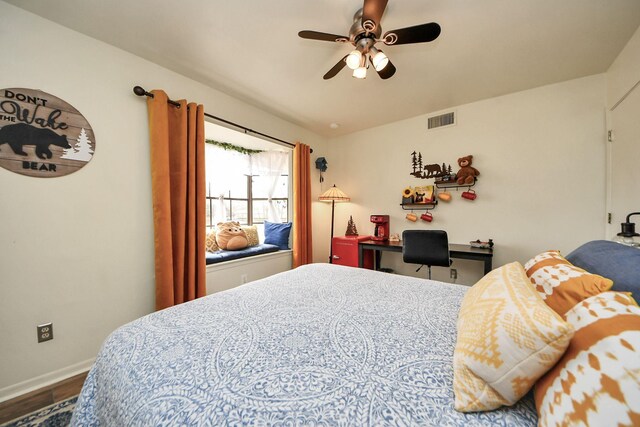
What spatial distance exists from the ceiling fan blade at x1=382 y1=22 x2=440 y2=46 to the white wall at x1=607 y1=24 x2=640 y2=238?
161cm

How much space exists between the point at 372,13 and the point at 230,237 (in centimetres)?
270

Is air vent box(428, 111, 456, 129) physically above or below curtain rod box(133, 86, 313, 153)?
above

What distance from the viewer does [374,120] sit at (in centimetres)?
328

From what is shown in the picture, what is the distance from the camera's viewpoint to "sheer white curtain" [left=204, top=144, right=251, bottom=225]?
3.39 metres

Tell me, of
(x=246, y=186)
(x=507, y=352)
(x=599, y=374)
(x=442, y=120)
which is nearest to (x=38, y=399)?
(x=507, y=352)

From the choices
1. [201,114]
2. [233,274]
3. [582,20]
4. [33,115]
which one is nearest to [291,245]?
[233,274]

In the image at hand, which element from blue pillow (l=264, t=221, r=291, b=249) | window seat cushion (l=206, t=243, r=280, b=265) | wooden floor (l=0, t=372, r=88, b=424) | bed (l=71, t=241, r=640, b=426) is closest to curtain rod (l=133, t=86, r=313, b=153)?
blue pillow (l=264, t=221, r=291, b=249)

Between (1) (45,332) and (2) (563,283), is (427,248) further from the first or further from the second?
(1) (45,332)

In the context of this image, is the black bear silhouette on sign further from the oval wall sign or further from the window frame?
the window frame

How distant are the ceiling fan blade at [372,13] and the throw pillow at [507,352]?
152cm

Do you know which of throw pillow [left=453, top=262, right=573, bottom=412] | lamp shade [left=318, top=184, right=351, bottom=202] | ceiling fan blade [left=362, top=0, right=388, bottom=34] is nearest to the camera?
throw pillow [left=453, top=262, right=573, bottom=412]

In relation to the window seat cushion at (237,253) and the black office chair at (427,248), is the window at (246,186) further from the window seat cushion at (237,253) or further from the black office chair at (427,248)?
the black office chair at (427,248)

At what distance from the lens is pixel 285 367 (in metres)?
0.73

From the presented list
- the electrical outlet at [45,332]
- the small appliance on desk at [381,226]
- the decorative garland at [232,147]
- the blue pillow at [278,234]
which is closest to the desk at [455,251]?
the small appliance on desk at [381,226]
